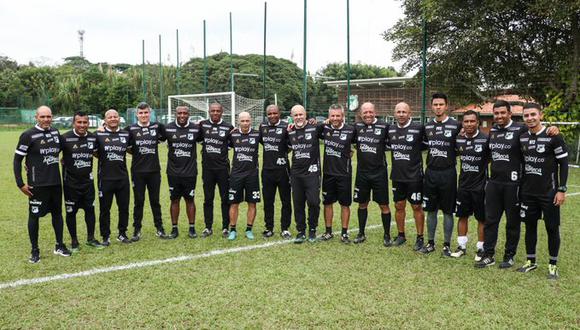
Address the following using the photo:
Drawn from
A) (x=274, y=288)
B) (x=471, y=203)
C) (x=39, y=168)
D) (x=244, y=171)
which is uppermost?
(x=39, y=168)

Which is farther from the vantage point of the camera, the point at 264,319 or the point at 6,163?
the point at 6,163

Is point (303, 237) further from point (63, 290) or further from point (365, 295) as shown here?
point (63, 290)

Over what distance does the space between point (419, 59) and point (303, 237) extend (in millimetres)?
14355

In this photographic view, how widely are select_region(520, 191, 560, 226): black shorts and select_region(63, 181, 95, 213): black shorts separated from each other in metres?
5.31

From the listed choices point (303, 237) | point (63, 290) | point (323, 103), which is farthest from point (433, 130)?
point (323, 103)

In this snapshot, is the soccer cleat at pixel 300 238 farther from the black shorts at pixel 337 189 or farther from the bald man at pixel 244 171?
the bald man at pixel 244 171

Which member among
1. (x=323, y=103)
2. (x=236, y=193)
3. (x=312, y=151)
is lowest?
(x=236, y=193)

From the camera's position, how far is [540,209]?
17.9ft

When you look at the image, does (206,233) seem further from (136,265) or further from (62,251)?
(62,251)

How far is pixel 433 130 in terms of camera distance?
20.4 feet

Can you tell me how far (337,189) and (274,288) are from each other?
2266 mm

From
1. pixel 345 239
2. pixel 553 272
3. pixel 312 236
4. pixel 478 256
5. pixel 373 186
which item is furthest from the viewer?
pixel 312 236

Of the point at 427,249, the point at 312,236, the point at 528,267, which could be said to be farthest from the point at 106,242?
the point at 528,267

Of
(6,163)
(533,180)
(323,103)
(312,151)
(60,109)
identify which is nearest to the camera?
(533,180)
